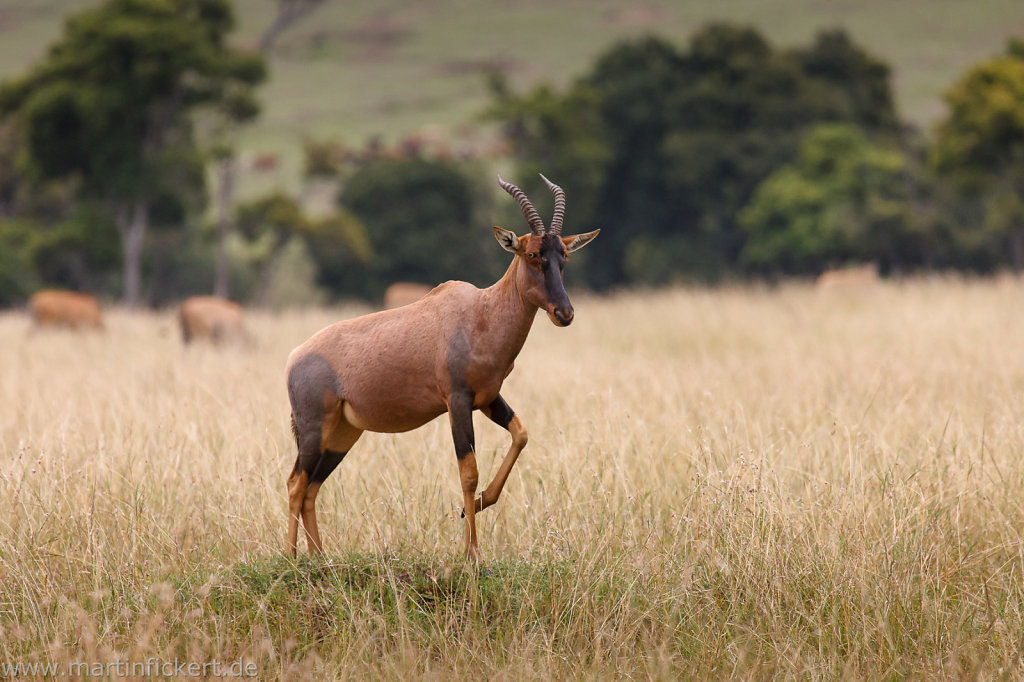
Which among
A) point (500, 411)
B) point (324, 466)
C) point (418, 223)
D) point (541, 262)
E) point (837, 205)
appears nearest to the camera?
point (541, 262)

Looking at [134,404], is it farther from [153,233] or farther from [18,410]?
[153,233]

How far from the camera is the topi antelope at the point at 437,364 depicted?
3.44 meters

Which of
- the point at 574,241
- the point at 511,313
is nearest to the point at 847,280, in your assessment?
the point at 574,241

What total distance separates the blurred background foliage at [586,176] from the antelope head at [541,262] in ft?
76.0

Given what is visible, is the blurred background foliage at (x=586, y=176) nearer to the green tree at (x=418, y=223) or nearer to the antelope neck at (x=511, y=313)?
the green tree at (x=418, y=223)

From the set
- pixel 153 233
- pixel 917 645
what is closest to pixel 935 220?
pixel 153 233

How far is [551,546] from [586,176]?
32776mm

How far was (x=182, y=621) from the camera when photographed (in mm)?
3602

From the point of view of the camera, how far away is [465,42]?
429 feet

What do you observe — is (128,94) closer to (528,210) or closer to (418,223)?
(418,223)

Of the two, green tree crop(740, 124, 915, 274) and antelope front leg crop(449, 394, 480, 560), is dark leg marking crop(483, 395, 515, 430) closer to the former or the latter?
antelope front leg crop(449, 394, 480, 560)

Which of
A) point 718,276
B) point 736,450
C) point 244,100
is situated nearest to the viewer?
point 736,450

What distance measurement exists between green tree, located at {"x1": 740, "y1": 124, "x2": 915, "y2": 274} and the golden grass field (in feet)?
88.6

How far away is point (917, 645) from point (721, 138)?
33.9m
